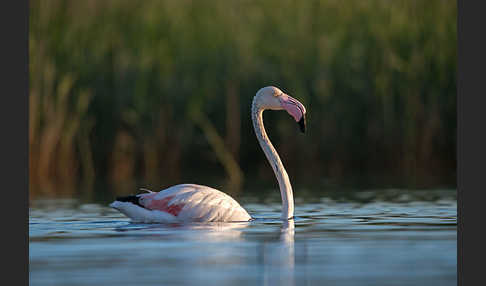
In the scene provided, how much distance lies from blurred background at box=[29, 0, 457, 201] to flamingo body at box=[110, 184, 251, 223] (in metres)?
5.37

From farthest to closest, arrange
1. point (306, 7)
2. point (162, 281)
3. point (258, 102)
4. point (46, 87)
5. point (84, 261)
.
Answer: point (306, 7), point (46, 87), point (258, 102), point (84, 261), point (162, 281)

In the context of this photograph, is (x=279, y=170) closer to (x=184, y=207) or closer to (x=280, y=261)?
(x=184, y=207)

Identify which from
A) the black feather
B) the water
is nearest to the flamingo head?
the water

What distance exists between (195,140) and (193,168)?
0.66 metres

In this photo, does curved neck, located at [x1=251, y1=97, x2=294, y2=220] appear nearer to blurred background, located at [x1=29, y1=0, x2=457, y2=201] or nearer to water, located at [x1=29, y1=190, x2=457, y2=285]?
water, located at [x1=29, y1=190, x2=457, y2=285]

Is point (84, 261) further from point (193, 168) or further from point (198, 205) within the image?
point (193, 168)

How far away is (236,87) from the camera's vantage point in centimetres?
1706

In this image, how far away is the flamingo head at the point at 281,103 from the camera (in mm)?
11180

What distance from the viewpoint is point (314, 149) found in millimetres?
16984

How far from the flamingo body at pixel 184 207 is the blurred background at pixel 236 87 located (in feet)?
17.6

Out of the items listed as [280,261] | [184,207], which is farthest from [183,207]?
[280,261]

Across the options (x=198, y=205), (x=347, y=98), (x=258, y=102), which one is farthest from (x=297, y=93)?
(x=198, y=205)

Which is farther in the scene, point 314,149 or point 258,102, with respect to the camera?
point 314,149

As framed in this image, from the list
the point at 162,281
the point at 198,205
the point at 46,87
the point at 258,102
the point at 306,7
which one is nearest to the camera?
the point at 162,281
